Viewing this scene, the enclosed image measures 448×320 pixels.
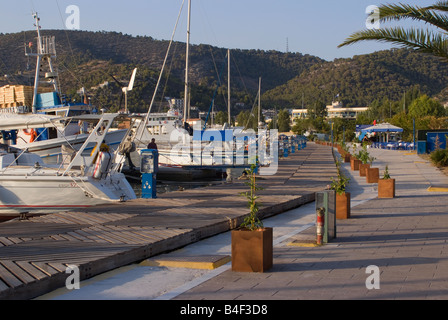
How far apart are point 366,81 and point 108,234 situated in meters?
180

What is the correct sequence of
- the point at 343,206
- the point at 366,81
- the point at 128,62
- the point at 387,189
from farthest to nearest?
the point at 366,81 < the point at 128,62 < the point at 387,189 < the point at 343,206

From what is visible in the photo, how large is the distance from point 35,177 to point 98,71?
91403 millimetres

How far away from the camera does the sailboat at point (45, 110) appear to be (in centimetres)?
2692

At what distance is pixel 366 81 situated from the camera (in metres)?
180

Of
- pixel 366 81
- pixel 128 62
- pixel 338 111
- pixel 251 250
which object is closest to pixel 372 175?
pixel 251 250

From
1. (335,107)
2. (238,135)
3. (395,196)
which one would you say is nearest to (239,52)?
(335,107)

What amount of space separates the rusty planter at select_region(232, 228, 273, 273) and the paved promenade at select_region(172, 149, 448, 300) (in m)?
0.13

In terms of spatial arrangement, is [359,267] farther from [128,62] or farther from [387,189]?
[128,62]

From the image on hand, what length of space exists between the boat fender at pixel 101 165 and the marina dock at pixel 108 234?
199 cm

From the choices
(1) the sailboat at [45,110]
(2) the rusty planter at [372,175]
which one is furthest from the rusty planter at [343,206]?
(1) the sailboat at [45,110]

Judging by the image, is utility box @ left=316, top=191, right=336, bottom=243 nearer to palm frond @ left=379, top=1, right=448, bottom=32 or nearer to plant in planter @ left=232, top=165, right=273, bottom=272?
plant in planter @ left=232, top=165, right=273, bottom=272

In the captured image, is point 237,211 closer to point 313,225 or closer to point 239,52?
point 313,225

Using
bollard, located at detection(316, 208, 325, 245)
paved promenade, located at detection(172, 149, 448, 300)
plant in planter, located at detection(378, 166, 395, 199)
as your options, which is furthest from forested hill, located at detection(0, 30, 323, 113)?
bollard, located at detection(316, 208, 325, 245)
